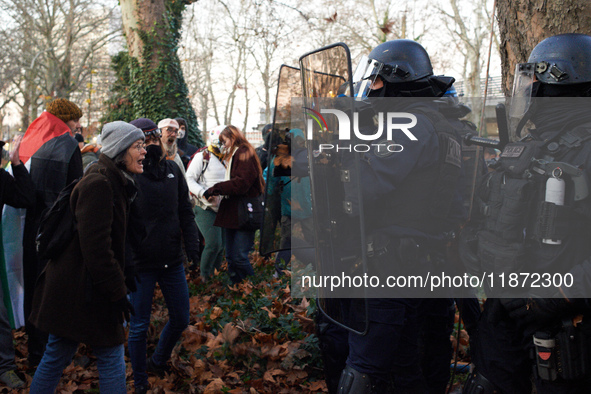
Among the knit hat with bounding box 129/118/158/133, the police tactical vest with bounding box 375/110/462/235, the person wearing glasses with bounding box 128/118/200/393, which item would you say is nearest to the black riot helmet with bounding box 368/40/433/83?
the police tactical vest with bounding box 375/110/462/235

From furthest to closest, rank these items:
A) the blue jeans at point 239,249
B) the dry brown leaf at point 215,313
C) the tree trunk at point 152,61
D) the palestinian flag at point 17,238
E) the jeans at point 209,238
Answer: the tree trunk at point 152,61, the jeans at point 209,238, the blue jeans at point 239,249, the dry brown leaf at point 215,313, the palestinian flag at point 17,238

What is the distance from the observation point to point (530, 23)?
3732 mm

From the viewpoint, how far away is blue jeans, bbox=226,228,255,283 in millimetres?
5852

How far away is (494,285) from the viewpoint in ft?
8.55

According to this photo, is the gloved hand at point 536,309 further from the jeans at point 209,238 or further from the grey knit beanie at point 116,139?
the jeans at point 209,238

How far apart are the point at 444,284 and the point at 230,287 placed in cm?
326

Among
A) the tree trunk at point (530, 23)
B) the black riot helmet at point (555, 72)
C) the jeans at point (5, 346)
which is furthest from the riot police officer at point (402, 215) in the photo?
the jeans at point (5, 346)

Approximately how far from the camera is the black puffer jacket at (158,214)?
3.74m

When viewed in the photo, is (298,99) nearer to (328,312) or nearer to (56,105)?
(328,312)

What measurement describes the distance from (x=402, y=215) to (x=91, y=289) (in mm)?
1713

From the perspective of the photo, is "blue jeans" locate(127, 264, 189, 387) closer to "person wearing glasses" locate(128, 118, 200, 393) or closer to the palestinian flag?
"person wearing glasses" locate(128, 118, 200, 393)

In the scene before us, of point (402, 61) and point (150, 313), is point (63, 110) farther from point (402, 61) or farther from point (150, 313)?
point (402, 61)

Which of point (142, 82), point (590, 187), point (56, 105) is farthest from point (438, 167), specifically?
point (142, 82)

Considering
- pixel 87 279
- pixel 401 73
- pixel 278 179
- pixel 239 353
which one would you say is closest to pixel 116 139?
pixel 87 279
